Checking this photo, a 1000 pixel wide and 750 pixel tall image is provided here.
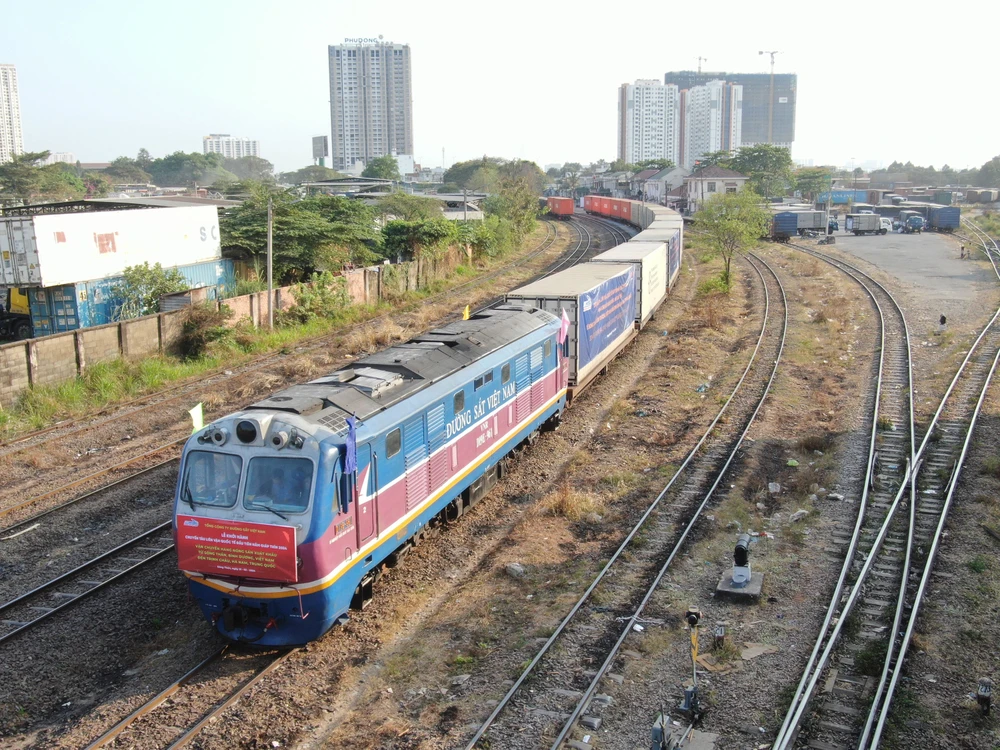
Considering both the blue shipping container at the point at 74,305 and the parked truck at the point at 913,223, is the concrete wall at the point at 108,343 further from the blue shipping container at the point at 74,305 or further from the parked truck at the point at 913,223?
the parked truck at the point at 913,223

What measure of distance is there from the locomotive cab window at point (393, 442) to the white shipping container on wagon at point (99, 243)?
19974 millimetres

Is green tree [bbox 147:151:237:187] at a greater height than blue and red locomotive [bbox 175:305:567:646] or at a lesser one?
greater

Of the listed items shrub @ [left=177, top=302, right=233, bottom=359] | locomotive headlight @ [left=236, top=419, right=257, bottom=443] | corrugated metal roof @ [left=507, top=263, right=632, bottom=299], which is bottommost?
Answer: shrub @ [left=177, top=302, right=233, bottom=359]

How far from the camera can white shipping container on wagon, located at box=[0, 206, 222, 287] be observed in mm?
26766

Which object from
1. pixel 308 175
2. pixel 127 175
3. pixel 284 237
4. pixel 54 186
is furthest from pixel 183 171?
pixel 284 237

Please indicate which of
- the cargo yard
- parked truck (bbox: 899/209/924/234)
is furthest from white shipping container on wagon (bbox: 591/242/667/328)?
parked truck (bbox: 899/209/924/234)

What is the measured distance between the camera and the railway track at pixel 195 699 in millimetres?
9000

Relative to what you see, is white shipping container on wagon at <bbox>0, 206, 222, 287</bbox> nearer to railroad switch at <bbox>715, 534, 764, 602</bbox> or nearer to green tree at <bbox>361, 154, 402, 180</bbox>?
railroad switch at <bbox>715, 534, 764, 602</bbox>

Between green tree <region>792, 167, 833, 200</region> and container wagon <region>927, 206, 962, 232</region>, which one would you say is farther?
green tree <region>792, 167, 833, 200</region>

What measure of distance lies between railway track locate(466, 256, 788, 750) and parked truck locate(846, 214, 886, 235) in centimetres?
5491

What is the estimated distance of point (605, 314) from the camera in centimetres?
2289

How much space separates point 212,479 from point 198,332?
57.9 ft

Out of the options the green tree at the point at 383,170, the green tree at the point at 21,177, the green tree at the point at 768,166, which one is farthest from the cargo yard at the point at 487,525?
the green tree at the point at 383,170

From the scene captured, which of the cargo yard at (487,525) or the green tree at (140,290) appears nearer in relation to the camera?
the cargo yard at (487,525)
